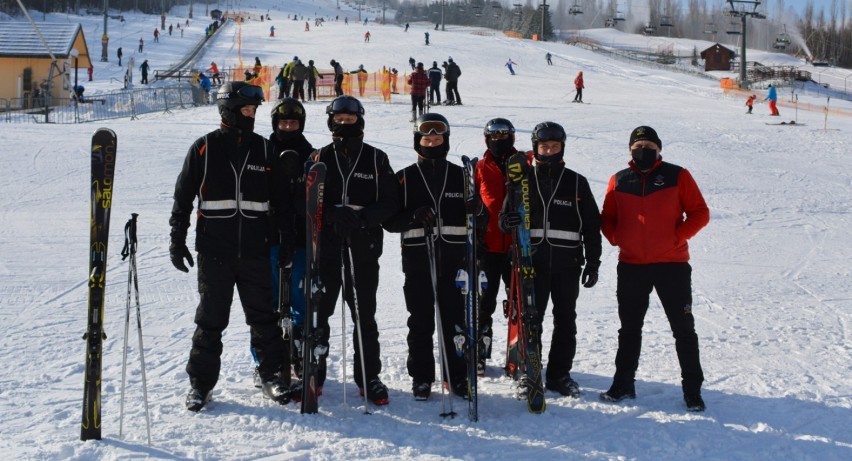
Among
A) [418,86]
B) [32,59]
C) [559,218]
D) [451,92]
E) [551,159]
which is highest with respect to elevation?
[32,59]

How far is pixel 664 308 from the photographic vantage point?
4988 mm

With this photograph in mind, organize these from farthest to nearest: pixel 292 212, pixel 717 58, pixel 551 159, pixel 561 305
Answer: pixel 717 58 < pixel 561 305 < pixel 551 159 < pixel 292 212

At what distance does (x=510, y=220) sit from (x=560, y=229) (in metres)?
0.46

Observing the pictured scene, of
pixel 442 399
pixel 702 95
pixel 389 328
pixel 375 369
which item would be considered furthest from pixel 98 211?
pixel 702 95

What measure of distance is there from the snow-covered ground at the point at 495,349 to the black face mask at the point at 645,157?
151cm

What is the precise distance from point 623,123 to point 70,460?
18400 millimetres

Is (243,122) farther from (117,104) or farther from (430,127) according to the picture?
(117,104)

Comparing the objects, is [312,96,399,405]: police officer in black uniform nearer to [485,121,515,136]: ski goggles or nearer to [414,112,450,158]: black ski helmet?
[414,112,450,158]: black ski helmet

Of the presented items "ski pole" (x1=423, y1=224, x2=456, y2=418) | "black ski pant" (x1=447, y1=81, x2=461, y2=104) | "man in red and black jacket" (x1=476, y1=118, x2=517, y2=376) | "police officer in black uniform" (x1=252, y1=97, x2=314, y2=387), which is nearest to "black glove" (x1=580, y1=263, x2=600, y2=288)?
"man in red and black jacket" (x1=476, y1=118, x2=517, y2=376)

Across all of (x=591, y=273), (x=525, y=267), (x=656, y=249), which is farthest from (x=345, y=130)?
(x=656, y=249)

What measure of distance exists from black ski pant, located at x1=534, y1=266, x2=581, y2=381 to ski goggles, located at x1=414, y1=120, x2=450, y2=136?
1.10 metres

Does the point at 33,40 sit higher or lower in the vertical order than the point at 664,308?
higher

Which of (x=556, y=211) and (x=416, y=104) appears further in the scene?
(x=416, y=104)

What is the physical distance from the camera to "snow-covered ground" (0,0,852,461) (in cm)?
430
